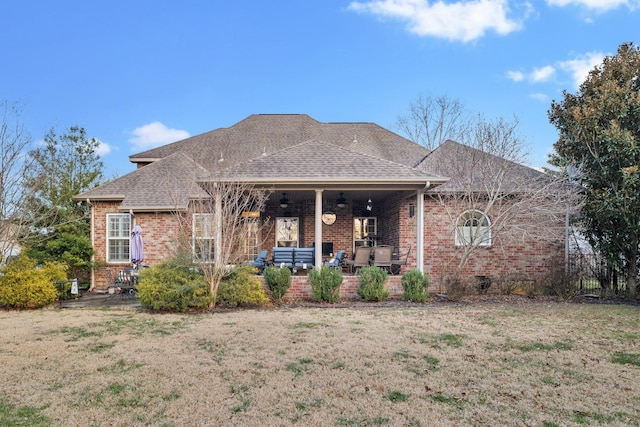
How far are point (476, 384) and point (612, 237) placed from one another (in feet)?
34.9

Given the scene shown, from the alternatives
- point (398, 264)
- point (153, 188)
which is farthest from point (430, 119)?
point (153, 188)

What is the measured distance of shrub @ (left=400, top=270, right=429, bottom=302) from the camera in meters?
11.6

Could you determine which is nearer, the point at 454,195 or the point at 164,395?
the point at 164,395

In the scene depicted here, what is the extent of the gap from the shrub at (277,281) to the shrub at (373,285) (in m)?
1.96

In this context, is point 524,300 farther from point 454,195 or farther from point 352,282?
point 352,282

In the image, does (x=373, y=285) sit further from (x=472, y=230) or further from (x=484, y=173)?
(x=484, y=173)

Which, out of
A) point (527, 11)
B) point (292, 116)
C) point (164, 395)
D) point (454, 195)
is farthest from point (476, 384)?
point (292, 116)

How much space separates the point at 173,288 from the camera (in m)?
9.98

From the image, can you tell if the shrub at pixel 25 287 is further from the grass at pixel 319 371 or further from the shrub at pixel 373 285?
the shrub at pixel 373 285

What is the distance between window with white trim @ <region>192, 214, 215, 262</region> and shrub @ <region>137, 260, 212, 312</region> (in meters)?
0.42

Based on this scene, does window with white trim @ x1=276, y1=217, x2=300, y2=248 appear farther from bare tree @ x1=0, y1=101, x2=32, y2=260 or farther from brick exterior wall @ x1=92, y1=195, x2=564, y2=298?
bare tree @ x1=0, y1=101, x2=32, y2=260

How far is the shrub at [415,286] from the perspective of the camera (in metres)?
11.6

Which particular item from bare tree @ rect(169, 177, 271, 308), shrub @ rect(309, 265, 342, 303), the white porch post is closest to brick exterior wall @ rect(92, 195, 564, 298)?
shrub @ rect(309, 265, 342, 303)

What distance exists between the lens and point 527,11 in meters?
15.0
